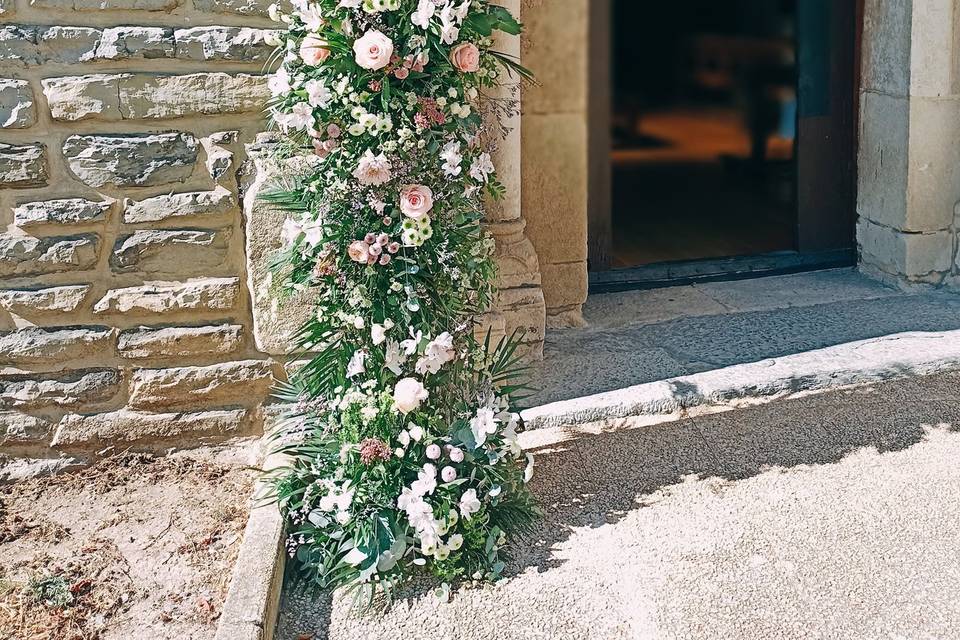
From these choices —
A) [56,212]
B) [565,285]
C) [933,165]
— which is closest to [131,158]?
[56,212]

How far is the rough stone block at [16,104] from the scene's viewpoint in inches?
156

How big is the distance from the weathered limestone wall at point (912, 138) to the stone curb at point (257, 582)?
3.53 m

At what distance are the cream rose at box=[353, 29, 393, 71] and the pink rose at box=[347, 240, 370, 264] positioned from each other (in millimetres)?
499

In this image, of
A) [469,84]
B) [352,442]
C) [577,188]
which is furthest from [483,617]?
[577,188]

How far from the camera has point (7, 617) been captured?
3.44 meters

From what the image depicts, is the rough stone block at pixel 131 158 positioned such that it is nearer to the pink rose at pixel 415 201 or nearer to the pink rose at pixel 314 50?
the pink rose at pixel 314 50

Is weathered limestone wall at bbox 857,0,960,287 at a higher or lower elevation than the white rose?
higher

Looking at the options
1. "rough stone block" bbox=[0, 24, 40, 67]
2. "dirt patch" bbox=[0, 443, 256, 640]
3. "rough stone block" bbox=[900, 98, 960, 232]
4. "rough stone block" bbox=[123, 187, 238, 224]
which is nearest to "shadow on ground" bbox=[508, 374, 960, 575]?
"dirt patch" bbox=[0, 443, 256, 640]

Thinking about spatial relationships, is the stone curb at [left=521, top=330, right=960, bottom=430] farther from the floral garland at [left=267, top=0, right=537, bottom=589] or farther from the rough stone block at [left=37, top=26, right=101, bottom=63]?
the rough stone block at [left=37, top=26, right=101, bottom=63]

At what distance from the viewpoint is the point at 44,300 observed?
13.6 ft

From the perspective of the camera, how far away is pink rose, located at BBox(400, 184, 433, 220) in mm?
3400

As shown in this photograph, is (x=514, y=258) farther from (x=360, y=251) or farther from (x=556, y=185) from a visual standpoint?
(x=360, y=251)

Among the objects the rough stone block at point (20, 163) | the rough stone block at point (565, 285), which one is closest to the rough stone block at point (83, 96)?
the rough stone block at point (20, 163)

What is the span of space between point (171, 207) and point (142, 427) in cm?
81
